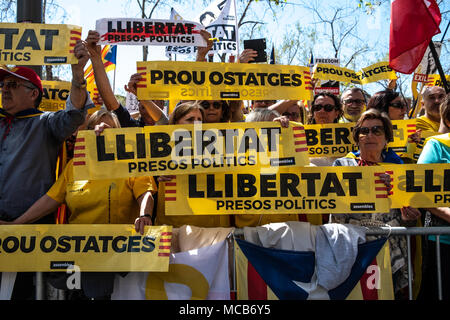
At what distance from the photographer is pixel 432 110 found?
589 centimetres

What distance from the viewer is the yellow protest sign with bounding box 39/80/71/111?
564 centimetres

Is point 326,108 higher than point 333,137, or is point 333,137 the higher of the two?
point 326,108

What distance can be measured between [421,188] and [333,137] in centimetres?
161

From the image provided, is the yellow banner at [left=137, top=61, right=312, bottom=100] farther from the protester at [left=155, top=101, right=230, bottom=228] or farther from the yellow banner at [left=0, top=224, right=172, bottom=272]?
the yellow banner at [left=0, top=224, right=172, bottom=272]

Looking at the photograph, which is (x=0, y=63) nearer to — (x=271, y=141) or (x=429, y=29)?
(x=271, y=141)

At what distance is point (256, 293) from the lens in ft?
10.8

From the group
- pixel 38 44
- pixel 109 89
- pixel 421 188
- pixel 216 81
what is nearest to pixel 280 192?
pixel 216 81

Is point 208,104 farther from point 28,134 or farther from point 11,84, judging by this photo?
point 11,84

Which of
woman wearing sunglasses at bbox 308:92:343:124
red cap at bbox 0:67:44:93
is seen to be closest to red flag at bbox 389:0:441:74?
woman wearing sunglasses at bbox 308:92:343:124

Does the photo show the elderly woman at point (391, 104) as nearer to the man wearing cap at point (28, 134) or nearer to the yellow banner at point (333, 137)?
the yellow banner at point (333, 137)
